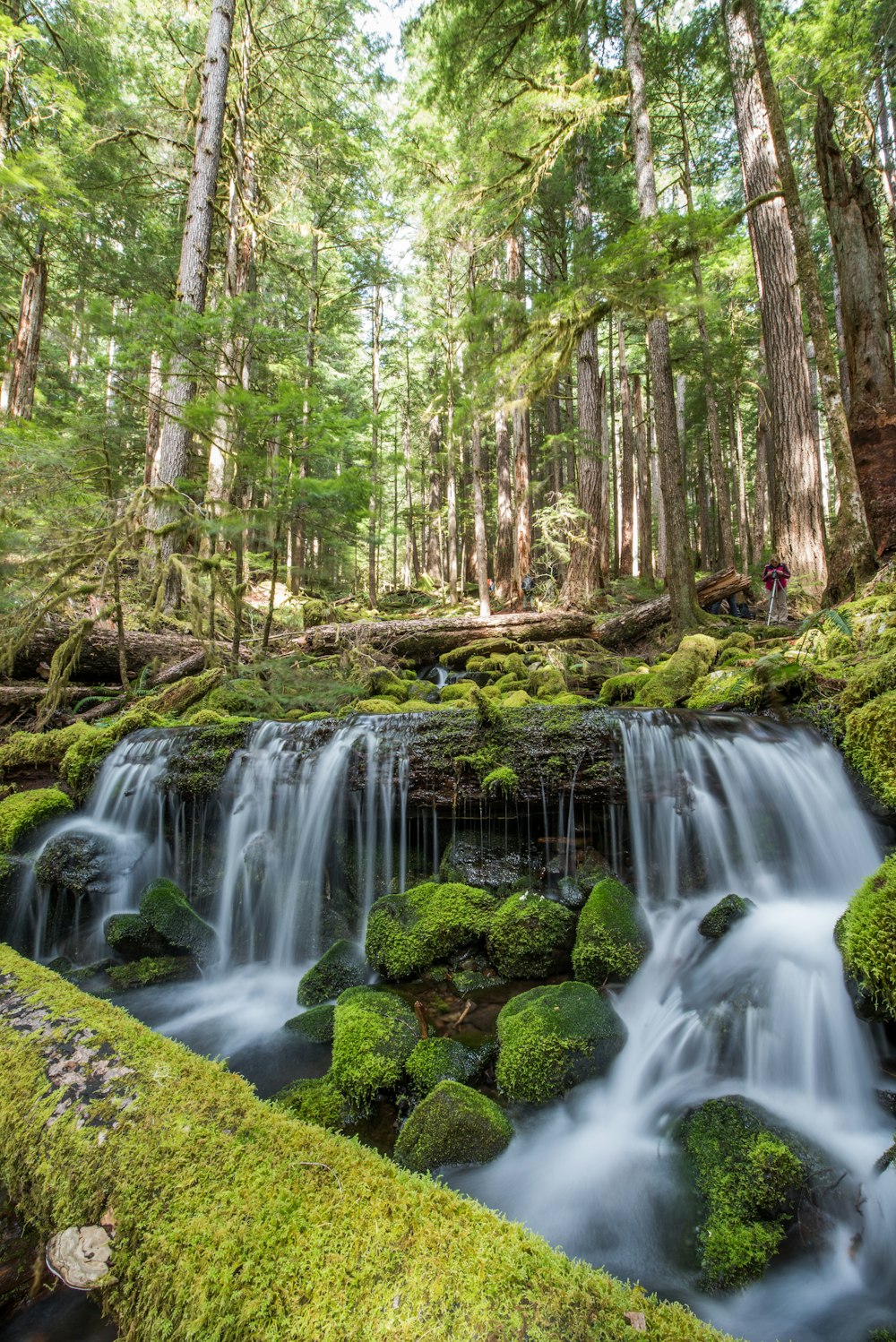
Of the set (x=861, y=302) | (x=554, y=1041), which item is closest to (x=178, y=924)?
(x=554, y=1041)

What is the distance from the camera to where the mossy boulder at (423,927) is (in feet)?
13.6

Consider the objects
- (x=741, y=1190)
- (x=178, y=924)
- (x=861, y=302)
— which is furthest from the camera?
(x=861, y=302)

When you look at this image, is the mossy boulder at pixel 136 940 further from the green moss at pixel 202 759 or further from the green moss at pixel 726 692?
the green moss at pixel 726 692

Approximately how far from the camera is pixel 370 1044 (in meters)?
3.18

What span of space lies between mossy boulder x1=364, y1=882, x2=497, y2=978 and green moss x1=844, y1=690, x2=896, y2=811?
2953 mm

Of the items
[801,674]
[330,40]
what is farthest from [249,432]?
[330,40]

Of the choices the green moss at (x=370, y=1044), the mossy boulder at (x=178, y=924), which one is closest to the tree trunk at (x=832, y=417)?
the green moss at (x=370, y=1044)

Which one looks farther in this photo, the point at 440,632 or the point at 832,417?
the point at 440,632

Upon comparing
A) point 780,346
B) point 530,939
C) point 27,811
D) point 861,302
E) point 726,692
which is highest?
point 780,346

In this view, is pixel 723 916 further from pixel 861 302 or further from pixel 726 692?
pixel 861 302

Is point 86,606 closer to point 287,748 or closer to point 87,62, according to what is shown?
point 287,748

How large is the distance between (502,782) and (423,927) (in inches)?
53.9

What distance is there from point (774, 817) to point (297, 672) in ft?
19.4

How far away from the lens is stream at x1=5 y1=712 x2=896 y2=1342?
2434mm
